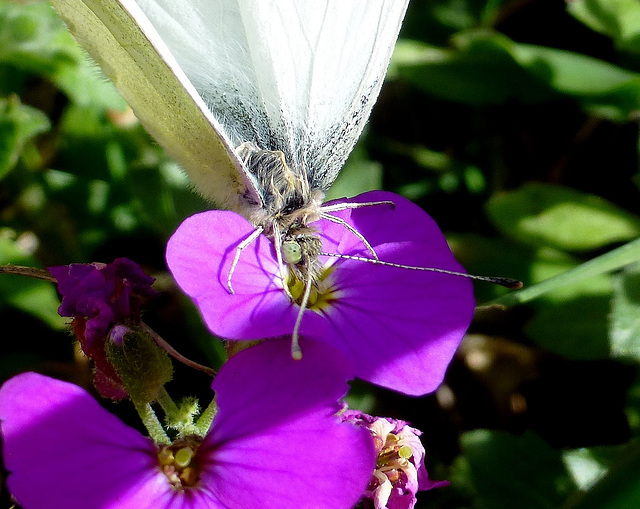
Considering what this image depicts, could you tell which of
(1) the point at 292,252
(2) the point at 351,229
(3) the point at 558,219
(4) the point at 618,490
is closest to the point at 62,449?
(1) the point at 292,252

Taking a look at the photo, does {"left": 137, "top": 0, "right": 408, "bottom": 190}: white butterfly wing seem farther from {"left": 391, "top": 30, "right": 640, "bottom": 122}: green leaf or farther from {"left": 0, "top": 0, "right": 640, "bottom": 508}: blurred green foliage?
{"left": 391, "top": 30, "right": 640, "bottom": 122}: green leaf

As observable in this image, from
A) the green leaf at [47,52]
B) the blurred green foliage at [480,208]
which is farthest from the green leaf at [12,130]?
the green leaf at [47,52]

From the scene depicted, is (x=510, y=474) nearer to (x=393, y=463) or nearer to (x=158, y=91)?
(x=393, y=463)

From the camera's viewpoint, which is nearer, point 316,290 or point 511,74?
point 316,290

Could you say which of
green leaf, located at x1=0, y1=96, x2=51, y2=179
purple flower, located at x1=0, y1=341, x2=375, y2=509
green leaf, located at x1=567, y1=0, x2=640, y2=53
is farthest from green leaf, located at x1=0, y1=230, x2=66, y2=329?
green leaf, located at x1=567, y1=0, x2=640, y2=53

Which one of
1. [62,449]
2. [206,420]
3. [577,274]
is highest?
[62,449]

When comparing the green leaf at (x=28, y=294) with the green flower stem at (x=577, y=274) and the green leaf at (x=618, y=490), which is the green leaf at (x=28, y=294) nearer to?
the green flower stem at (x=577, y=274)
